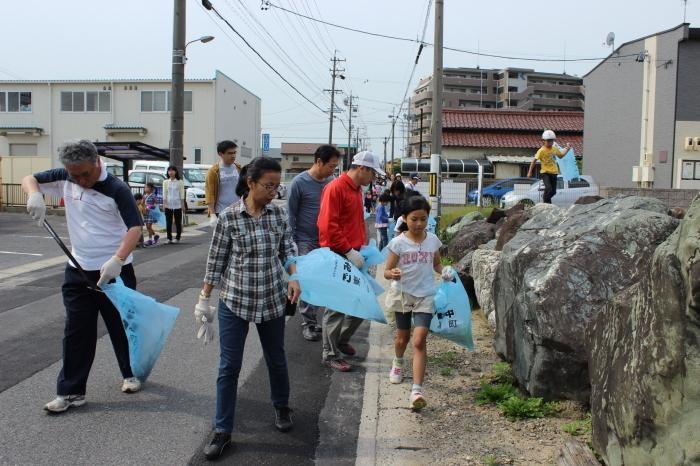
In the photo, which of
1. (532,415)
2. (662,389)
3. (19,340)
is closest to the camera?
(662,389)

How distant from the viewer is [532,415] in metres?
4.33

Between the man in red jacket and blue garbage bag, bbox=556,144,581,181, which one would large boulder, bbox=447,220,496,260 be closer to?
blue garbage bag, bbox=556,144,581,181

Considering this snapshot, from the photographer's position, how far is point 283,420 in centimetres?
420

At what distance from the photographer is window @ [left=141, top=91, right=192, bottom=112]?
137 feet

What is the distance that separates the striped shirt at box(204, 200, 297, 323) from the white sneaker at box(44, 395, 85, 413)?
147cm

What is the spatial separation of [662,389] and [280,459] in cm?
214

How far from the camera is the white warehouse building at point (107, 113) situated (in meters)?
41.8

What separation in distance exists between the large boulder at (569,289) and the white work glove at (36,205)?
3.44 metres

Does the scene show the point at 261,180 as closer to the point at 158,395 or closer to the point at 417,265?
the point at 417,265

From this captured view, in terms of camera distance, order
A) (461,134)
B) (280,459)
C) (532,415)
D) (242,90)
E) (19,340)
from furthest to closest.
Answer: (242,90) < (461,134) < (19,340) < (532,415) < (280,459)

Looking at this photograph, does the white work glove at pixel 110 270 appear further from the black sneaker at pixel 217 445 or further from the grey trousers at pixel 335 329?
the grey trousers at pixel 335 329

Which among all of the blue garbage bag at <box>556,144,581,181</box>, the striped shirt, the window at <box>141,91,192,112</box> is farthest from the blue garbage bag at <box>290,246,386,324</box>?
the window at <box>141,91,192,112</box>

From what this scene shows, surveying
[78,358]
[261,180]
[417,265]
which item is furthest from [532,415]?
[78,358]

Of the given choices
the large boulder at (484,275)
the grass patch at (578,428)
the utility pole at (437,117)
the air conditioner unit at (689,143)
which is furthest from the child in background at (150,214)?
the air conditioner unit at (689,143)
